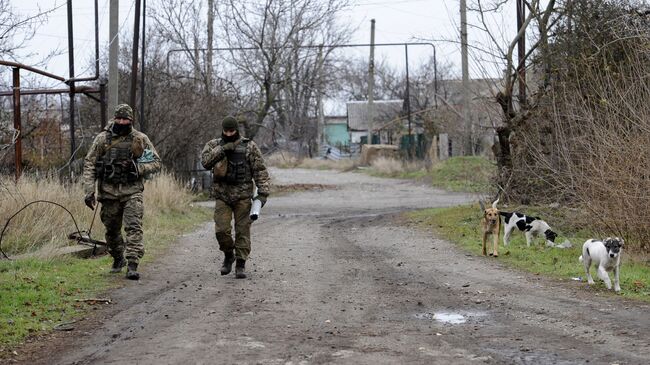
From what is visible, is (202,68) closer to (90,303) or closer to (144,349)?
(90,303)

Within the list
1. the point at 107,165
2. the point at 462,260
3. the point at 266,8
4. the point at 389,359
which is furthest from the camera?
the point at 266,8

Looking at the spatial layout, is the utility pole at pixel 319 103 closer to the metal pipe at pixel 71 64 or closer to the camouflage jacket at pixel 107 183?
the metal pipe at pixel 71 64

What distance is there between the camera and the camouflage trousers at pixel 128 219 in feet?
34.5

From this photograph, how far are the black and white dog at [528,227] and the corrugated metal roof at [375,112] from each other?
50143 mm

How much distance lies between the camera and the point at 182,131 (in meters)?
27.0

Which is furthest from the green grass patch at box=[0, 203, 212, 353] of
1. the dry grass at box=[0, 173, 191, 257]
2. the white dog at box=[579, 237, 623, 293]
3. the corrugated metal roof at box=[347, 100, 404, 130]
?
the corrugated metal roof at box=[347, 100, 404, 130]

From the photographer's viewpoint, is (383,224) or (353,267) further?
(383,224)

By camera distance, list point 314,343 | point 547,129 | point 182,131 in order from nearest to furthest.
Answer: point 314,343
point 547,129
point 182,131

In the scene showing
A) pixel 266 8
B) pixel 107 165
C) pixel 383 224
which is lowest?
pixel 383 224

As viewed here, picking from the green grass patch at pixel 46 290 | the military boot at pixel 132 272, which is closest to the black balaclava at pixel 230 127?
the military boot at pixel 132 272

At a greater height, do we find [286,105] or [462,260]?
[286,105]

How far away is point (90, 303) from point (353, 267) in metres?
4.26

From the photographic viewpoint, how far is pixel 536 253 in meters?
13.6

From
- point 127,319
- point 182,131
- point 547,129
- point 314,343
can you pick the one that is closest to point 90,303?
point 127,319
